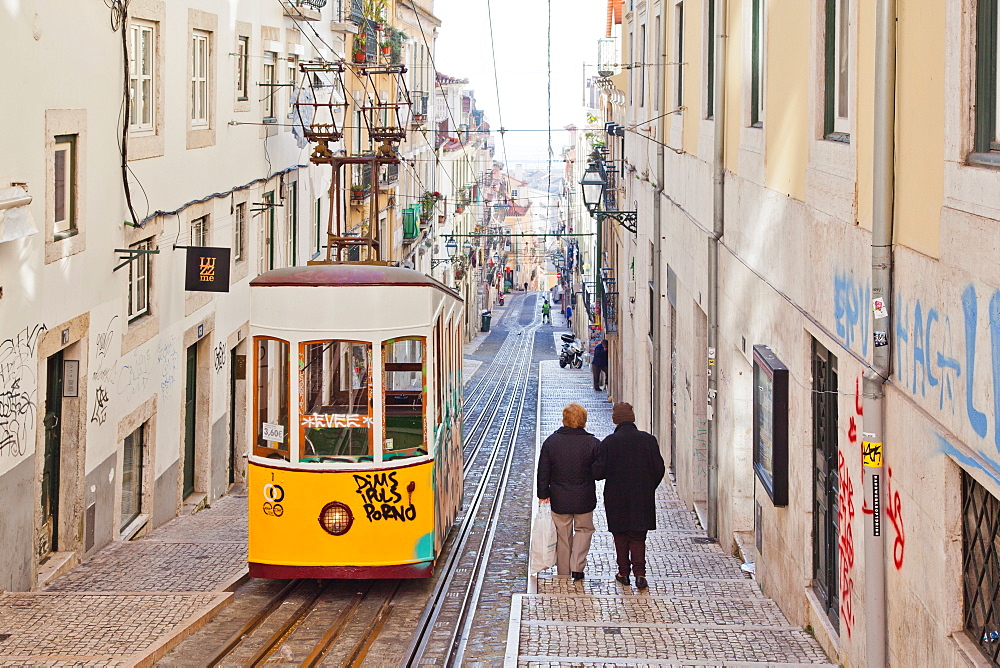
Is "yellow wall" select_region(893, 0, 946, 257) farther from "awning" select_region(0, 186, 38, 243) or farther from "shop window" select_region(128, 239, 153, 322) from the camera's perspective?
"shop window" select_region(128, 239, 153, 322)

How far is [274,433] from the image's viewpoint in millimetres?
8930

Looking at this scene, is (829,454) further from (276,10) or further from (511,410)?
(511,410)

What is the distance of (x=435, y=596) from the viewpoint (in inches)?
371

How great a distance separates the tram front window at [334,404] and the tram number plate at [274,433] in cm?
18

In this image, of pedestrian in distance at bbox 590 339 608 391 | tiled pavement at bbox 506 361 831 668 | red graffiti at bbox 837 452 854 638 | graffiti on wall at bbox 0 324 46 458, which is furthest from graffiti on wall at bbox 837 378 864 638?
pedestrian in distance at bbox 590 339 608 391

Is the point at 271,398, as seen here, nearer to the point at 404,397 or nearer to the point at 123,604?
the point at 404,397

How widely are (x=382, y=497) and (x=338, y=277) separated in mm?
1652

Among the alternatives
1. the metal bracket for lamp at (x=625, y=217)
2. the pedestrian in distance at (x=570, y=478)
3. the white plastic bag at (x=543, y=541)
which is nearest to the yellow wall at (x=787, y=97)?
the pedestrian in distance at (x=570, y=478)

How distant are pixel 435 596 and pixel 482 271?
69.7m

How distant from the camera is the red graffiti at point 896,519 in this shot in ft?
18.4

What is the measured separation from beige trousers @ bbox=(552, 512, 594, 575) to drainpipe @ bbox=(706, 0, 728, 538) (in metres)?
3.04

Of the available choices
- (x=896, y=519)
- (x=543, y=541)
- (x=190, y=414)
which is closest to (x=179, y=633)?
(x=543, y=541)

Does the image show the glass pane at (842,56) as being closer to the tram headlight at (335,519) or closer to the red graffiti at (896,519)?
the red graffiti at (896,519)

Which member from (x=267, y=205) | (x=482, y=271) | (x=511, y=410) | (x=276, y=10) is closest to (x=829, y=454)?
(x=267, y=205)
